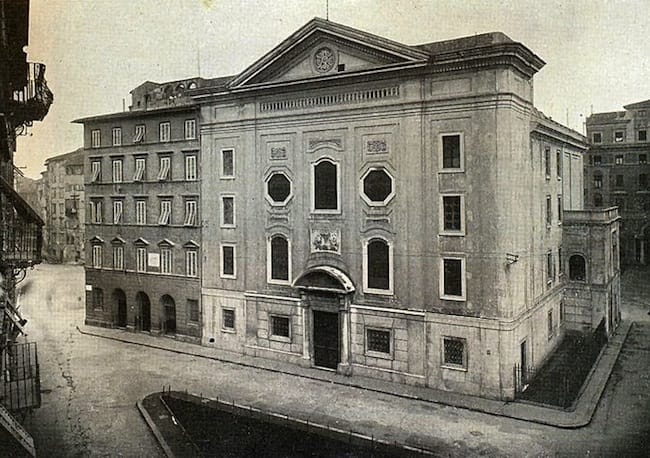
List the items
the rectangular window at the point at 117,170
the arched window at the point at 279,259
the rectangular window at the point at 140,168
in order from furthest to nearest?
the rectangular window at the point at 117,170 → the rectangular window at the point at 140,168 → the arched window at the point at 279,259

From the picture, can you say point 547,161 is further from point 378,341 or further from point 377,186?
point 378,341

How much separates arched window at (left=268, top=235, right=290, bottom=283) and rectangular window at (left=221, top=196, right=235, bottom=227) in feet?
10.0

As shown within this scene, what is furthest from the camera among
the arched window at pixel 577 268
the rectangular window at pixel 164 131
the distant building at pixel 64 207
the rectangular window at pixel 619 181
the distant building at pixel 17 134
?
the rectangular window at pixel 619 181

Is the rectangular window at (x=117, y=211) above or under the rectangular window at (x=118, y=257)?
above

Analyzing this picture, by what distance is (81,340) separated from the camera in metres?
33.1

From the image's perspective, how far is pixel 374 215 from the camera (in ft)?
83.7

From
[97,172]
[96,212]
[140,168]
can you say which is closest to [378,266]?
[140,168]

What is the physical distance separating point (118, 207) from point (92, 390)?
14298mm

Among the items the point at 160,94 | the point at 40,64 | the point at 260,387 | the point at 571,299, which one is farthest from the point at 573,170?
the point at 40,64

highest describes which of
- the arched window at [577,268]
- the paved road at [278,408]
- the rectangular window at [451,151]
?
the rectangular window at [451,151]

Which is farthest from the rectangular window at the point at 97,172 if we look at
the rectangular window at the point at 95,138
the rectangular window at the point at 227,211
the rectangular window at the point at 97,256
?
the rectangular window at the point at 227,211

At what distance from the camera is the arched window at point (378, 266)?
2534 centimetres

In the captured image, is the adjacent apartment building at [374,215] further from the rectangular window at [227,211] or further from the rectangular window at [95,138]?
the rectangular window at [95,138]

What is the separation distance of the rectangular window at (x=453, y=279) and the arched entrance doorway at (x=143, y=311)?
19739mm
